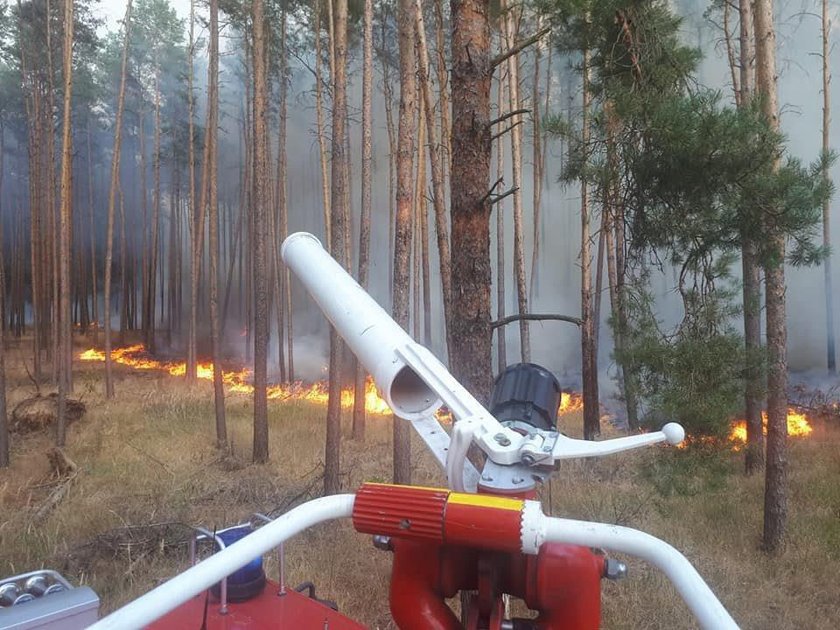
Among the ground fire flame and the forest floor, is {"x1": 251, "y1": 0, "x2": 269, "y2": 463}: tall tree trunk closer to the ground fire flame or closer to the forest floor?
the forest floor

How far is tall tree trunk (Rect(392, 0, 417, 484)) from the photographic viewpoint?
6535 millimetres

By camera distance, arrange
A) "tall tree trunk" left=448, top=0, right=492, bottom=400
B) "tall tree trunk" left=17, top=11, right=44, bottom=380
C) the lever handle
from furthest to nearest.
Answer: "tall tree trunk" left=17, top=11, right=44, bottom=380, "tall tree trunk" left=448, top=0, right=492, bottom=400, the lever handle

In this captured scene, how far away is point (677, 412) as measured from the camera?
433cm

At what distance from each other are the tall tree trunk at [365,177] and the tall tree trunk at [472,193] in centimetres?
476

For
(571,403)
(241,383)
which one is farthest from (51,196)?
(571,403)

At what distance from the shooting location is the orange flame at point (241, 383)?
1475 centimetres

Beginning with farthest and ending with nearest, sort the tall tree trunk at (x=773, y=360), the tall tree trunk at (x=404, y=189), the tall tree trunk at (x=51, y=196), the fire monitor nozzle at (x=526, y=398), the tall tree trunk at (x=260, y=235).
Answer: the tall tree trunk at (x=51, y=196)
the tall tree trunk at (x=260, y=235)
the tall tree trunk at (x=404, y=189)
the tall tree trunk at (x=773, y=360)
the fire monitor nozzle at (x=526, y=398)

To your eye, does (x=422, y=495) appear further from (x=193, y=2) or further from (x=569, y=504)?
(x=193, y=2)

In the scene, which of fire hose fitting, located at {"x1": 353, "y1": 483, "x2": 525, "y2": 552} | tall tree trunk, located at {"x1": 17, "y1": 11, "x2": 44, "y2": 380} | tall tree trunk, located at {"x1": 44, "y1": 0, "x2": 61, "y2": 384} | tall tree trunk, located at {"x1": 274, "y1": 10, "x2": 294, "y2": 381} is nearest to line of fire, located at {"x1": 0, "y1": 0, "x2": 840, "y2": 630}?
fire hose fitting, located at {"x1": 353, "y1": 483, "x2": 525, "y2": 552}

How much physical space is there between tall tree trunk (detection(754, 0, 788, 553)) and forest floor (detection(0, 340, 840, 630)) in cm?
34

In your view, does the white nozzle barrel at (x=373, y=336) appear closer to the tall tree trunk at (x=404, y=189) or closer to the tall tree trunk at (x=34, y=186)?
the tall tree trunk at (x=404, y=189)

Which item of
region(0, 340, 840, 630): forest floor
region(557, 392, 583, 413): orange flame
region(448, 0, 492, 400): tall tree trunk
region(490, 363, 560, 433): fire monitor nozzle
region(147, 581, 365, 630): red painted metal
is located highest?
region(448, 0, 492, 400): tall tree trunk

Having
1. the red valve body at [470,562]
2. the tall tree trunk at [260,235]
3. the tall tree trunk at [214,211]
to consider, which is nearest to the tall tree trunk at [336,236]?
the tall tree trunk at [260,235]

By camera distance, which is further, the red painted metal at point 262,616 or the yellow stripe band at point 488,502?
the red painted metal at point 262,616
